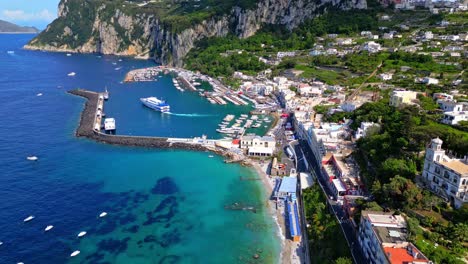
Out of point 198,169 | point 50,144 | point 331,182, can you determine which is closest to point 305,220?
point 331,182

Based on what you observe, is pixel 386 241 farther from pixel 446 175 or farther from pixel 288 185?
pixel 288 185

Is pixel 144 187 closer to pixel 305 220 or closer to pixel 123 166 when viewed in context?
pixel 123 166

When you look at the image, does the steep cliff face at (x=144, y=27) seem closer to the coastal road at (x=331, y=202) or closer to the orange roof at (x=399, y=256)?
the coastal road at (x=331, y=202)

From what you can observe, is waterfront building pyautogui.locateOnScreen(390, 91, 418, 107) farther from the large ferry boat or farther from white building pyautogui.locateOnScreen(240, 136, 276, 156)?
the large ferry boat

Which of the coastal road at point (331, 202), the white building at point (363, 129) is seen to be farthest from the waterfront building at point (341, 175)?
the white building at point (363, 129)

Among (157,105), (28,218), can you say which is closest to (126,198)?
(28,218)
